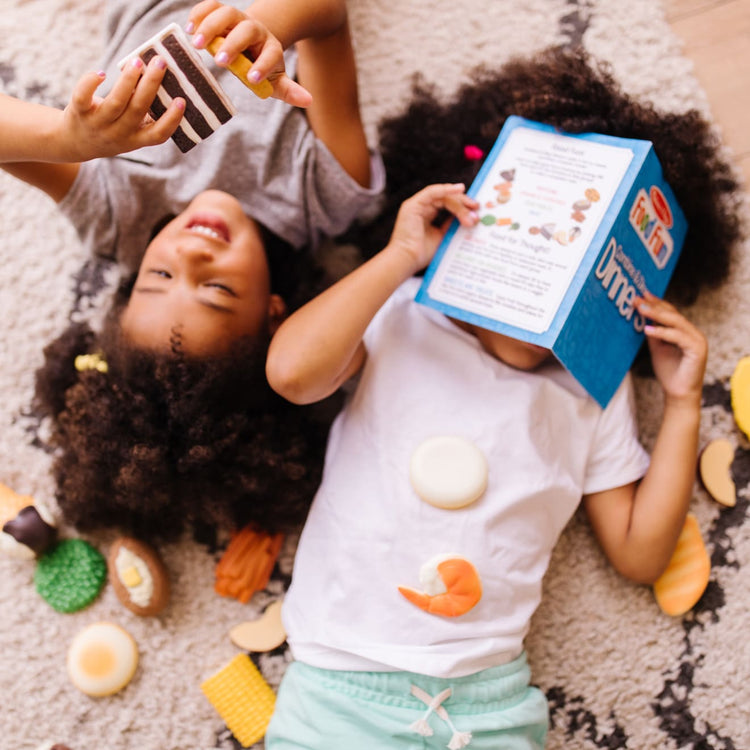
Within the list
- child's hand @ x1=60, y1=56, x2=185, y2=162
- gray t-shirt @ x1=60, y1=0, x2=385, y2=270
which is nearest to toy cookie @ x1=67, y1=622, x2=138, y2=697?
gray t-shirt @ x1=60, y1=0, x2=385, y2=270

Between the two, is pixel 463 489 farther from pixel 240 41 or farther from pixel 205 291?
pixel 240 41

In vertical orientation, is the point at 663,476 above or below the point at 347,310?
below

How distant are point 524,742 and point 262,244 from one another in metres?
0.63

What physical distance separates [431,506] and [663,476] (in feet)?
0.88

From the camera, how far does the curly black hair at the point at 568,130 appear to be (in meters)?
0.76

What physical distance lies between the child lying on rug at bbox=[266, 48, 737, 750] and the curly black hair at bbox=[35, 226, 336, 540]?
55 millimetres

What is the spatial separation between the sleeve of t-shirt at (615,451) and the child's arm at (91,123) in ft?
1.83

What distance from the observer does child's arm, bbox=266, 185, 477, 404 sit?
75cm

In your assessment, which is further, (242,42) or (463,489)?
(463,489)

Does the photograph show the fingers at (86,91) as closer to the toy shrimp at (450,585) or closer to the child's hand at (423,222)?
the child's hand at (423,222)

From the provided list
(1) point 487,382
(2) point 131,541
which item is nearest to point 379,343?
Answer: (1) point 487,382

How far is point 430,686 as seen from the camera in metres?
0.77

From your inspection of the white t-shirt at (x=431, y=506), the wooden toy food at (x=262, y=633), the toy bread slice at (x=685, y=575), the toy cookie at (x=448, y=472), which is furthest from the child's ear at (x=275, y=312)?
the toy bread slice at (x=685, y=575)

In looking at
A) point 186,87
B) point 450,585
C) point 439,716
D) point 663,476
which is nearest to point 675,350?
point 663,476
